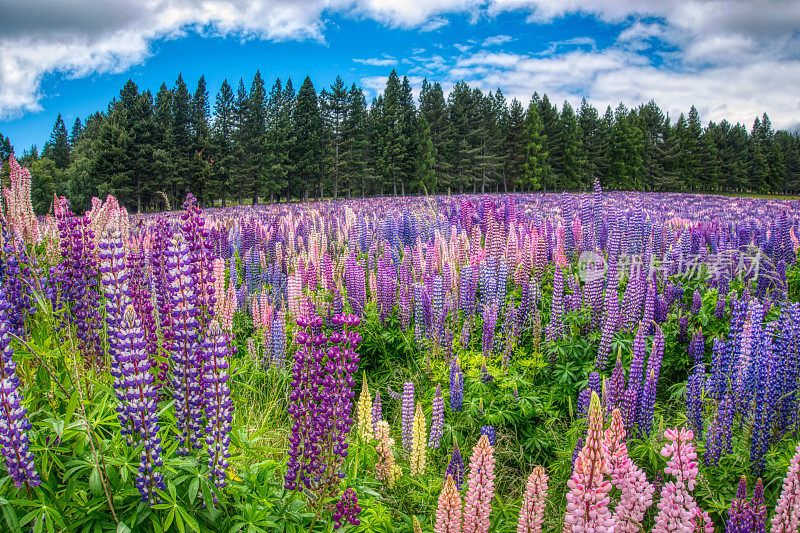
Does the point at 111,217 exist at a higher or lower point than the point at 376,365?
higher

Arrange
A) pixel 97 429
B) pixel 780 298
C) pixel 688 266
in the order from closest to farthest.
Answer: pixel 97 429 < pixel 780 298 < pixel 688 266

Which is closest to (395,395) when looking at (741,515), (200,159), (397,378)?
(397,378)

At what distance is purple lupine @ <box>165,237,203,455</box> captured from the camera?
210 cm

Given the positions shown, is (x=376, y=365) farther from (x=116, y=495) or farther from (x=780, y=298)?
(x=780, y=298)

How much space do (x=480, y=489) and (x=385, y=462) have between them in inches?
49.4

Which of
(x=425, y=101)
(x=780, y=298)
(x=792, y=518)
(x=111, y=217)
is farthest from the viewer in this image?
(x=425, y=101)

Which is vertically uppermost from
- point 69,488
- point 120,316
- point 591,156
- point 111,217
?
point 591,156

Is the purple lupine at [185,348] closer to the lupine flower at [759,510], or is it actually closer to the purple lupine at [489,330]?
the lupine flower at [759,510]

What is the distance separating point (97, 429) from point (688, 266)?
23.8 feet

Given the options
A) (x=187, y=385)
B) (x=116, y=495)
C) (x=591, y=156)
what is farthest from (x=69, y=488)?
(x=591, y=156)

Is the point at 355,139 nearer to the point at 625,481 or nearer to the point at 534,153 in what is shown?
the point at 534,153

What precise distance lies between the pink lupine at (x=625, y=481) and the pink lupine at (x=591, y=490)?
0.24 meters

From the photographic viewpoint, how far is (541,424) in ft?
15.1

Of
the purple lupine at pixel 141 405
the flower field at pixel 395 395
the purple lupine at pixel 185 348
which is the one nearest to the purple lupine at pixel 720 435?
the flower field at pixel 395 395
